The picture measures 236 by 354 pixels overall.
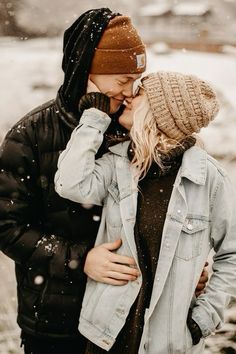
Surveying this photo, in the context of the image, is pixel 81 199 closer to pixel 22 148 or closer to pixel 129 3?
pixel 22 148

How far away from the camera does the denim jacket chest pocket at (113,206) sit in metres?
2.21

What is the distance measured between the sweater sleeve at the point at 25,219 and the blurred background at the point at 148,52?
199 cm

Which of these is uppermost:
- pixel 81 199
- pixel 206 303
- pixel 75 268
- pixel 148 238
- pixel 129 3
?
pixel 81 199

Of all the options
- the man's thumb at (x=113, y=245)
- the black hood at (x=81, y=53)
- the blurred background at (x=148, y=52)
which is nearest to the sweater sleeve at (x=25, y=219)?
the man's thumb at (x=113, y=245)

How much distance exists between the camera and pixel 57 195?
2.30 m

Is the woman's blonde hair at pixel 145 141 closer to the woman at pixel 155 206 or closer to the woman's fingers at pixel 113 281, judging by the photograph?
the woman at pixel 155 206

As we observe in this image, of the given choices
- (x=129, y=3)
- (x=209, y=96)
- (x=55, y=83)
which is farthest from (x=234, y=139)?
(x=129, y=3)

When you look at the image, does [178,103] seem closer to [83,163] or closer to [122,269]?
[83,163]

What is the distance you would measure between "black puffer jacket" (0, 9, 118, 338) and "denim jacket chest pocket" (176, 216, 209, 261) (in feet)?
1.30

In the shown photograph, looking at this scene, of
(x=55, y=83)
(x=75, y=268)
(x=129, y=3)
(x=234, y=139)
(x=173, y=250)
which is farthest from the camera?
(x=129, y=3)

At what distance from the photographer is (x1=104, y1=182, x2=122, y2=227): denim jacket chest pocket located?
2.21m

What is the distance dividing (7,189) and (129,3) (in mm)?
30680

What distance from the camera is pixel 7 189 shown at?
2.23 m

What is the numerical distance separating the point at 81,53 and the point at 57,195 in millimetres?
616
